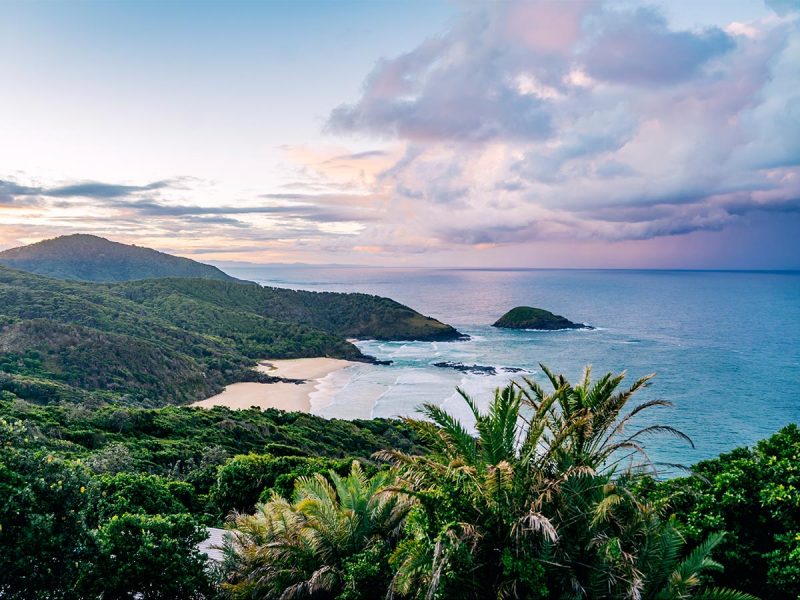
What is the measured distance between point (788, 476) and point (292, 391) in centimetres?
5067

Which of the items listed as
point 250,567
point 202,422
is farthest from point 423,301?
point 250,567

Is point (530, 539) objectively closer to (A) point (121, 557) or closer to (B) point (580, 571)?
(B) point (580, 571)

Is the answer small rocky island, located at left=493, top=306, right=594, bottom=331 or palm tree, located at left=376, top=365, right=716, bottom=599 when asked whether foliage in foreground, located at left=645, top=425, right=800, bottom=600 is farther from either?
small rocky island, located at left=493, top=306, right=594, bottom=331

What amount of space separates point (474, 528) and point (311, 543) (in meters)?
2.92

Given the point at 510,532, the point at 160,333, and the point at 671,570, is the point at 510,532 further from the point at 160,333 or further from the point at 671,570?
the point at 160,333

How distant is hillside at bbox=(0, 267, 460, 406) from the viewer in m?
47.2

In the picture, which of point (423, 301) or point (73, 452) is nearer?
point (73, 452)

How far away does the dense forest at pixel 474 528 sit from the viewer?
6.41 metres

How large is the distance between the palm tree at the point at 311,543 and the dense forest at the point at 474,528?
1.1 inches

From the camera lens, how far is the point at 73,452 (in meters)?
20.3

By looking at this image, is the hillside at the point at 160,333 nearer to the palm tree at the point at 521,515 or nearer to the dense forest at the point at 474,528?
the dense forest at the point at 474,528

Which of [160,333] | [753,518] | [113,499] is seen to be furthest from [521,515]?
[160,333]

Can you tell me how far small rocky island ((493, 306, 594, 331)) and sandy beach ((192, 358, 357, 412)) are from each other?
3951cm

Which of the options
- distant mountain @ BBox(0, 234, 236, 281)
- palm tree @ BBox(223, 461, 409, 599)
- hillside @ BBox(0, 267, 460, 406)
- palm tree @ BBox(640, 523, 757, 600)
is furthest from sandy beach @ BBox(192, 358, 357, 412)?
distant mountain @ BBox(0, 234, 236, 281)
